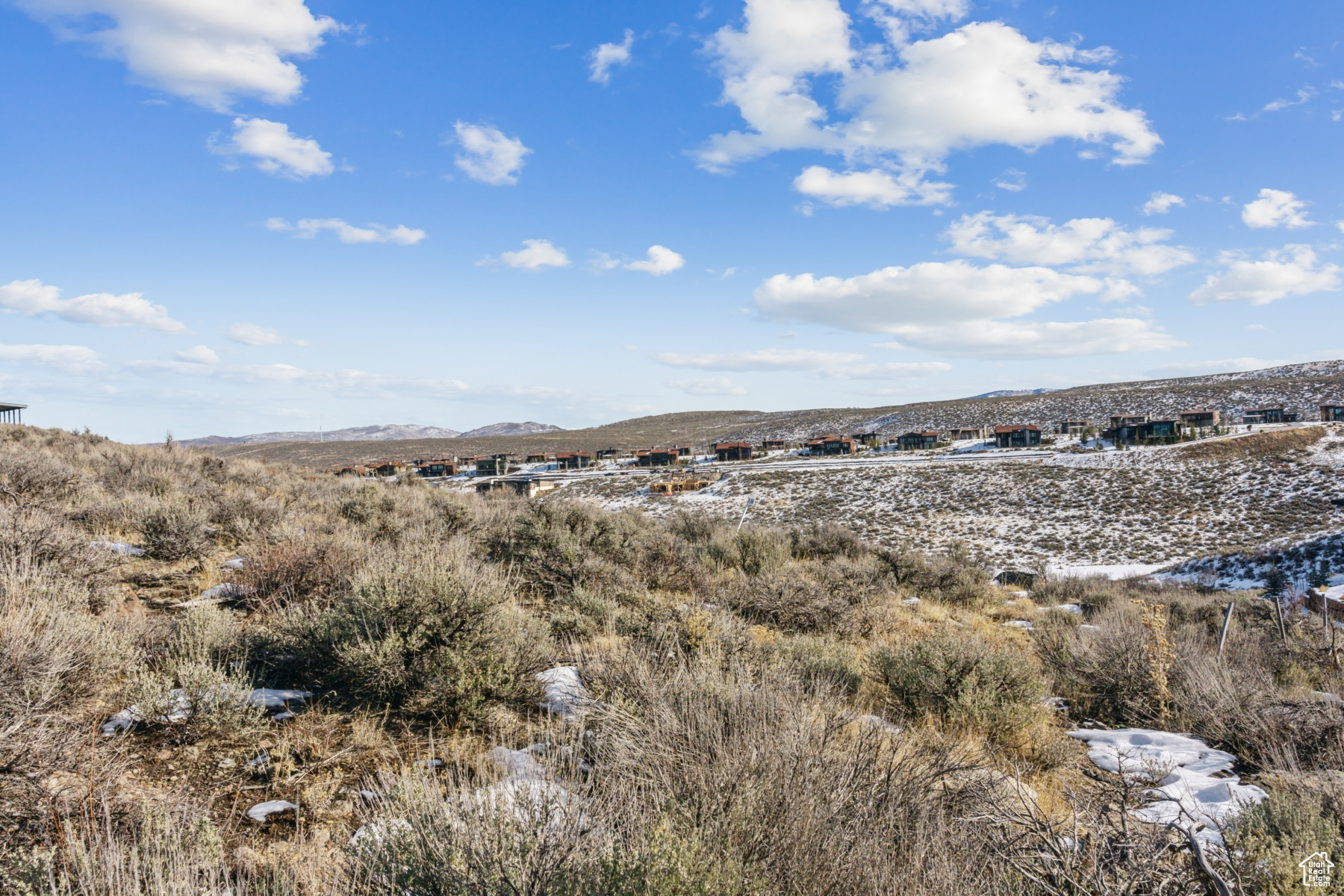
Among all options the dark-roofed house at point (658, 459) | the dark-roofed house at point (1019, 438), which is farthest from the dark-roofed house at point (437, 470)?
the dark-roofed house at point (1019, 438)

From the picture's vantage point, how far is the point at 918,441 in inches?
2625

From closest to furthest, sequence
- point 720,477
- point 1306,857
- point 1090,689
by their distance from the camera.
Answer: point 1306,857
point 1090,689
point 720,477

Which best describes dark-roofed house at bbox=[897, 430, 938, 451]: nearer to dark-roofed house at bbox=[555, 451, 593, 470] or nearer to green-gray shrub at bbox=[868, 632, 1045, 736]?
dark-roofed house at bbox=[555, 451, 593, 470]

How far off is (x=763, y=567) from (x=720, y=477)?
3812 centimetres

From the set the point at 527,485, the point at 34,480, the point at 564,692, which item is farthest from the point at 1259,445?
the point at 34,480

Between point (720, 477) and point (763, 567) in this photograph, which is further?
point (720, 477)

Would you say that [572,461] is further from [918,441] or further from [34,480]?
[34,480]

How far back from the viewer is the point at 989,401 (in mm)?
96562

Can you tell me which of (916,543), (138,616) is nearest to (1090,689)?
(138,616)

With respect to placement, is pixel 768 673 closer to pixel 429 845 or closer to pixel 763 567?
pixel 429 845

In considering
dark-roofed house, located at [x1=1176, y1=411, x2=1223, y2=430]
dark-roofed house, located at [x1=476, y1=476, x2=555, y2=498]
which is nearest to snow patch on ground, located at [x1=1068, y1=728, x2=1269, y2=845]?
dark-roofed house, located at [x1=476, y1=476, x2=555, y2=498]

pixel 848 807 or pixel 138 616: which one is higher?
pixel 138 616

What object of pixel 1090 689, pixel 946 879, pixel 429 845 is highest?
pixel 429 845

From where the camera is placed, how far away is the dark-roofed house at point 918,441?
66.1 m
